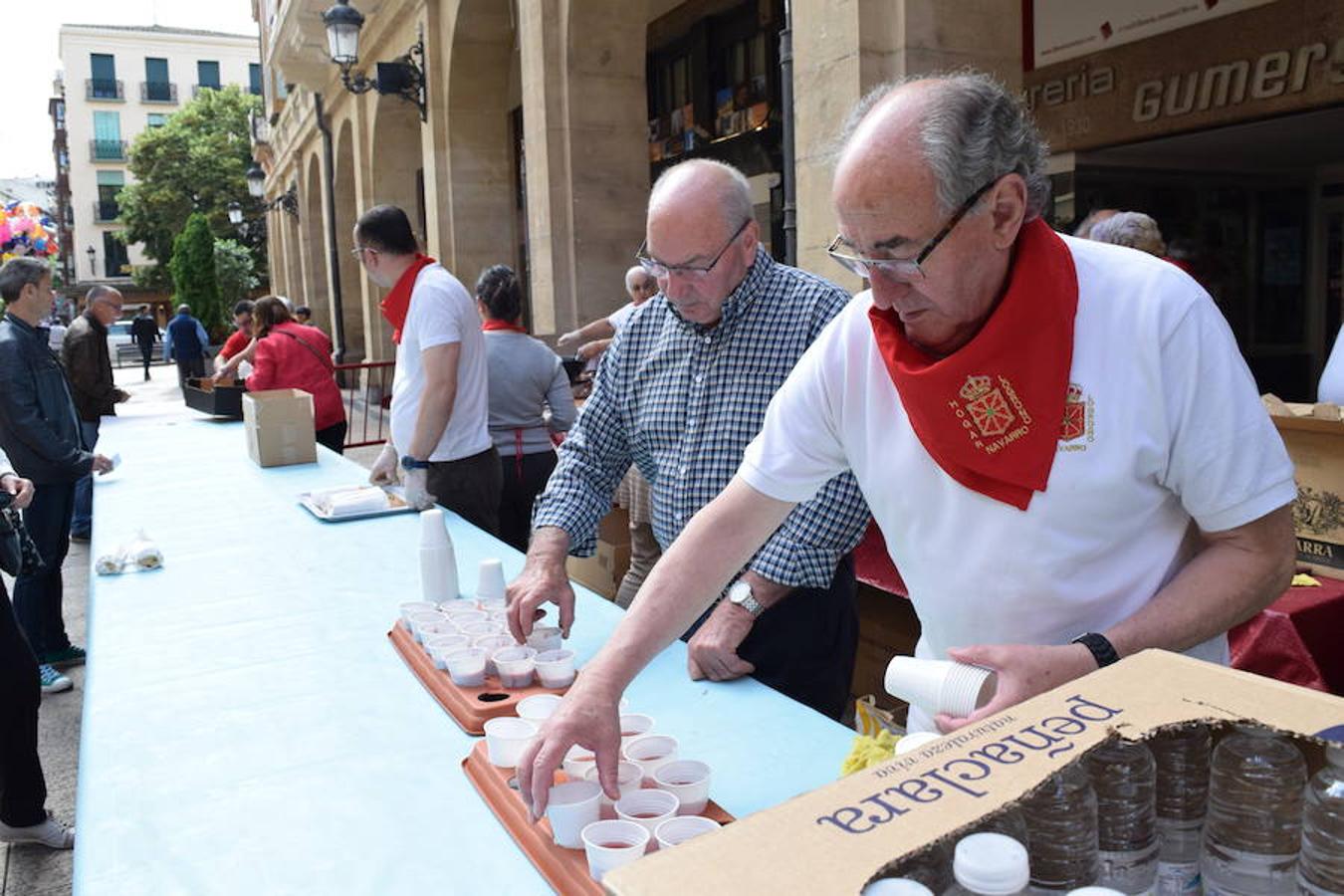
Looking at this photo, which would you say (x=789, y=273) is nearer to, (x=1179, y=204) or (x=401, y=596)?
(x=401, y=596)

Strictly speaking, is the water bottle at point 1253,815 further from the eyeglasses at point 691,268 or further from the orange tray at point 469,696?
the eyeglasses at point 691,268

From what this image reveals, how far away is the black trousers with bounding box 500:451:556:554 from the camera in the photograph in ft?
16.6

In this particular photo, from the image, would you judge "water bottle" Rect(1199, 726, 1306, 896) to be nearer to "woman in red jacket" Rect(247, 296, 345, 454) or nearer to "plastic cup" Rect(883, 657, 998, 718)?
"plastic cup" Rect(883, 657, 998, 718)

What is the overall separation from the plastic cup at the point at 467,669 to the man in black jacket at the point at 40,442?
3.80 metres

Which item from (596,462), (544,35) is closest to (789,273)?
(596,462)

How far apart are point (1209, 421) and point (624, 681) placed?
0.91 m

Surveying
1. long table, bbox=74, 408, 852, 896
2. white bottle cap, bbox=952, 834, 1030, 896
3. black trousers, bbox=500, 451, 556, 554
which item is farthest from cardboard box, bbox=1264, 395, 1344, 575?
black trousers, bbox=500, 451, 556, 554

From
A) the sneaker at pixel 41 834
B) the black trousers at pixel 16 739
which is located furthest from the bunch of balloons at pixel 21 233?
the sneaker at pixel 41 834

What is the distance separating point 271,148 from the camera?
2894cm

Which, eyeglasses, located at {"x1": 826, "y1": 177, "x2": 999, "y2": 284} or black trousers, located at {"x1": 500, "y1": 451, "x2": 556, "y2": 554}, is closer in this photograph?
eyeglasses, located at {"x1": 826, "y1": 177, "x2": 999, "y2": 284}

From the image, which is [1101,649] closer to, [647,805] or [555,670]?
[647,805]

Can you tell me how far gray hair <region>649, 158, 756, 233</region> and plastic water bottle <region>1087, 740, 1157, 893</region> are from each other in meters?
1.73

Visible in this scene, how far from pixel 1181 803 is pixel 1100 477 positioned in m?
0.58

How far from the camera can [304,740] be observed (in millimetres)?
1953
